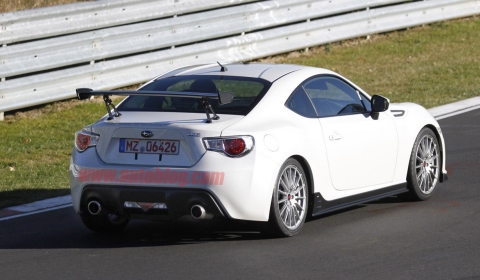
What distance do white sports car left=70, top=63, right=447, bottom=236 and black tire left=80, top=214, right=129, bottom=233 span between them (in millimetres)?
12

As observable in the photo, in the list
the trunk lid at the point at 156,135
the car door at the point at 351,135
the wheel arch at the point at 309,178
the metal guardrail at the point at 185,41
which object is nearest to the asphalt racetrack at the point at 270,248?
the wheel arch at the point at 309,178

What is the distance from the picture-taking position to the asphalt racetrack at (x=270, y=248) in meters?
6.88

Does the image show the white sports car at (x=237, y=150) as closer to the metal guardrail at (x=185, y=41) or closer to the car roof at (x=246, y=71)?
the car roof at (x=246, y=71)

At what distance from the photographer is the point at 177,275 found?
6.81 m

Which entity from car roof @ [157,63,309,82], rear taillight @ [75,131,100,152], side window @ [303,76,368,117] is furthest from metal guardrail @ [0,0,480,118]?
→ side window @ [303,76,368,117]

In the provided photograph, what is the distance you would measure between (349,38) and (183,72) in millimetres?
11790

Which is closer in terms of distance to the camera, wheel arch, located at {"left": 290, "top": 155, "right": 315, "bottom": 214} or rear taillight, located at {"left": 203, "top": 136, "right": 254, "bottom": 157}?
rear taillight, located at {"left": 203, "top": 136, "right": 254, "bottom": 157}

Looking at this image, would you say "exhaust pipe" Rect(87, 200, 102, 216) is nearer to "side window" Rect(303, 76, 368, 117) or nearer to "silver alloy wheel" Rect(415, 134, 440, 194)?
"side window" Rect(303, 76, 368, 117)

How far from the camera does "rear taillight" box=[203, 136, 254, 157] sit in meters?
7.44

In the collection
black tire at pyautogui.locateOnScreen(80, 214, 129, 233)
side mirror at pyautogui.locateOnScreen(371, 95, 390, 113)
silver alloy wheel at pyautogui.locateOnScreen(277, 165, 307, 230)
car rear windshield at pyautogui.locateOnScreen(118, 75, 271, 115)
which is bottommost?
black tire at pyautogui.locateOnScreen(80, 214, 129, 233)

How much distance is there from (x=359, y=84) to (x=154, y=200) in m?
10.5

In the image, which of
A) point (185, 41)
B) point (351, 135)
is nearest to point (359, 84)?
point (185, 41)

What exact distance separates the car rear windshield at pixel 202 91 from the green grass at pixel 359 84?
2431 millimetres

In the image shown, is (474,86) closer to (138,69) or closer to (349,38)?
(349,38)
